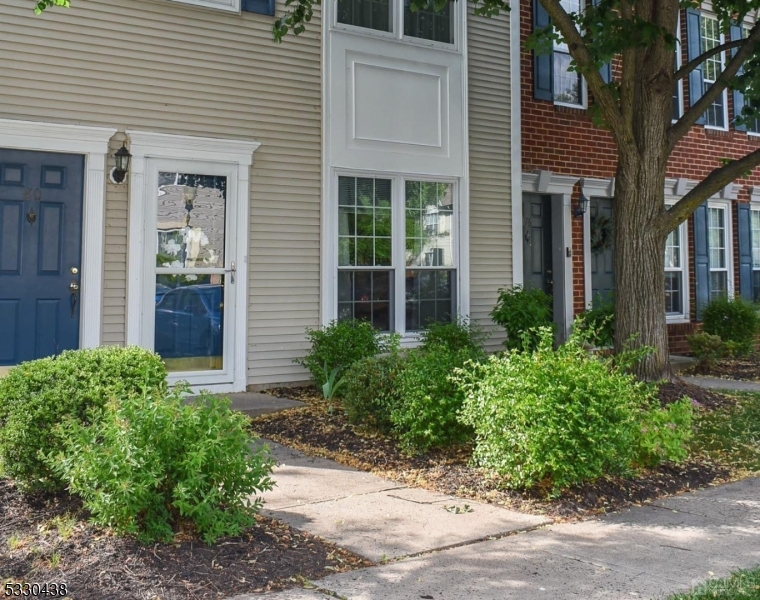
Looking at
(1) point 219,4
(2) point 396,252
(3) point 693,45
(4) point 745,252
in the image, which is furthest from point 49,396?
(4) point 745,252

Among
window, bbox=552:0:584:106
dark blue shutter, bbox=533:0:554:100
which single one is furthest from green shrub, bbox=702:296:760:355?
dark blue shutter, bbox=533:0:554:100

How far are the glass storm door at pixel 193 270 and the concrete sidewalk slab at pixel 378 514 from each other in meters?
3.09

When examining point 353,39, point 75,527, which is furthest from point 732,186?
point 75,527

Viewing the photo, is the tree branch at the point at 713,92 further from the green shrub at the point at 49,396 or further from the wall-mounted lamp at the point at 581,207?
the green shrub at the point at 49,396

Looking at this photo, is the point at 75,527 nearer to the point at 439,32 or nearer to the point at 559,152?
the point at 439,32

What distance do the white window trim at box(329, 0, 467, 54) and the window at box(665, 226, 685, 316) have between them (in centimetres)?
564

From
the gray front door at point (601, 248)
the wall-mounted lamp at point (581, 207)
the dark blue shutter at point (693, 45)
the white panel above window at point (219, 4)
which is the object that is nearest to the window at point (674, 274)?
the gray front door at point (601, 248)

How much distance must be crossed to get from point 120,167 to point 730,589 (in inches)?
265

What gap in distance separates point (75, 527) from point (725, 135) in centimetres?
1377

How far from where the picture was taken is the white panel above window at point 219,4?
8719 millimetres

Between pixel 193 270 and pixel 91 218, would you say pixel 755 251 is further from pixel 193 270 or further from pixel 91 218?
pixel 91 218

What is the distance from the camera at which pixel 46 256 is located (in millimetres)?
7871

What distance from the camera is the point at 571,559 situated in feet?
13.5

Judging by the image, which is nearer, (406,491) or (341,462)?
(406,491)
